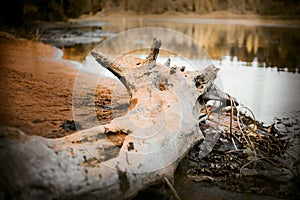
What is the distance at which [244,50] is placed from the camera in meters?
8.05

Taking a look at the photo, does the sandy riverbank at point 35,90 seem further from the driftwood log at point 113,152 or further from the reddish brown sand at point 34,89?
the driftwood log at point 113,152

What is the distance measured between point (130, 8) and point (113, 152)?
1138 centimetres

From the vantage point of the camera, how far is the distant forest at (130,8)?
645cm

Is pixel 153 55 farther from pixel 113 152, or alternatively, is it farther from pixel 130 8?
pixel 130 8

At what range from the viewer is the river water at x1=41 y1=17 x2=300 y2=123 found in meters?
4.16

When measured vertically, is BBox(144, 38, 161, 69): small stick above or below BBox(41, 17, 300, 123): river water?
above

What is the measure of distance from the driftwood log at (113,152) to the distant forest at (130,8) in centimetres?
408

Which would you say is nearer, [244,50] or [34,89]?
[34,89]

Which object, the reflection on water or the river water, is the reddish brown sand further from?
the reflection on water

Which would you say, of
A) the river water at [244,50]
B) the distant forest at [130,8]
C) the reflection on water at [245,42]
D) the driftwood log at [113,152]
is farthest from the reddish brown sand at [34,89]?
the reflection on water at [245,42]

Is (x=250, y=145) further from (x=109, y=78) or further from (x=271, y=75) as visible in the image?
(x=271, y=75)

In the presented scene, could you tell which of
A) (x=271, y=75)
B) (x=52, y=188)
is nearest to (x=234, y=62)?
(x=271, y=75)

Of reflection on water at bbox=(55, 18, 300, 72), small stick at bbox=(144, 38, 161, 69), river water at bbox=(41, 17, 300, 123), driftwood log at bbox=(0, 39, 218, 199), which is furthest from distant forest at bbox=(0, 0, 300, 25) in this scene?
driftwood log at bbox=(0, 39, 218, 199)

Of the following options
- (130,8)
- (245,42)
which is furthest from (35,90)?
(130,8)
